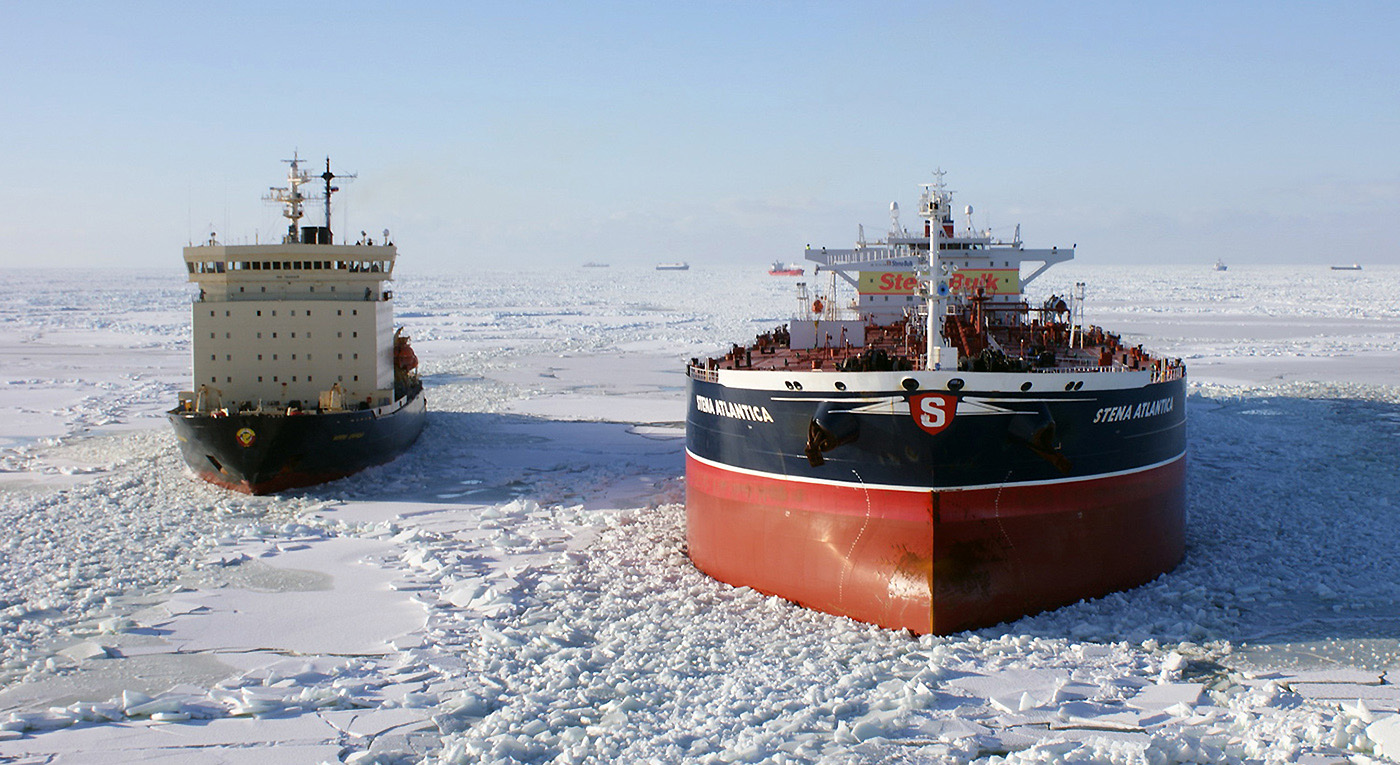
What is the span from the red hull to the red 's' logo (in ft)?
1.92

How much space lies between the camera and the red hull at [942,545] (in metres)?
8.93

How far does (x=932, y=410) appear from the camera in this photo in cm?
880

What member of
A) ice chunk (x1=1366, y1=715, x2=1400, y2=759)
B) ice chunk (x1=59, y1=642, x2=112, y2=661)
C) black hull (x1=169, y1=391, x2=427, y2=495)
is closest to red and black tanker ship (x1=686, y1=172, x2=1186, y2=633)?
ice chunk (x1=1366, y1=715, x2=1400, y2=759)

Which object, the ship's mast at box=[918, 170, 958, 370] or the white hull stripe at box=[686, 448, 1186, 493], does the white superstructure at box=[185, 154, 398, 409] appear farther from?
the ship's mast at box=[918, 170, 958, 370]

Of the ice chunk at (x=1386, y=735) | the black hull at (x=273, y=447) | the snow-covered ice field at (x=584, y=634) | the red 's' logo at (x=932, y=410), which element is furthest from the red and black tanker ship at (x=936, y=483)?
the black hull at (x=273, y=447)

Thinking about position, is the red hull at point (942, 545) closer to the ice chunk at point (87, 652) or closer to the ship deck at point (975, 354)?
the ship deck at point (975, 354)

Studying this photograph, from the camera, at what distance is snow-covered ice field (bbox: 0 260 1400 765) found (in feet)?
22.3

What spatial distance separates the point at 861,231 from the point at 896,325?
354 cm

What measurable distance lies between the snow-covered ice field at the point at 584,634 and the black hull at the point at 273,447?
350mm

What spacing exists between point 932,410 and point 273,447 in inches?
378

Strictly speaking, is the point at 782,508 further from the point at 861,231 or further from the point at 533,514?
the point at 861,231

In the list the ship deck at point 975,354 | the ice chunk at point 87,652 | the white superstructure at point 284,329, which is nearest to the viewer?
the ice chunk at point 87,652

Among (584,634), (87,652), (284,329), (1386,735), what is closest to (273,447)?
(284,329)

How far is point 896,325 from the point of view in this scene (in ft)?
49.6
